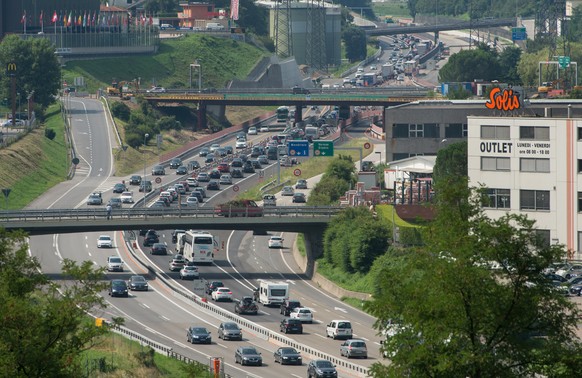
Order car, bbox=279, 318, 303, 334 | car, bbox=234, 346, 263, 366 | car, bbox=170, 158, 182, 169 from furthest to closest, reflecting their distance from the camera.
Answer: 1. car, bbox=170, 158, 182, 169
2. car, bbox=279, 318, 303, 334
3. car, bbox=234, 346, 263, 366

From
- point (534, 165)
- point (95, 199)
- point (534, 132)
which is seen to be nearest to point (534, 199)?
point (534, 165)

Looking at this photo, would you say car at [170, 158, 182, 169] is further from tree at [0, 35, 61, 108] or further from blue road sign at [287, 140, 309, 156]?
tree at [0, 35, 61, 108]

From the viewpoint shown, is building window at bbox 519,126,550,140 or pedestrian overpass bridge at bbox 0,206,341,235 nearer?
building window at bbox 519,126,550,140

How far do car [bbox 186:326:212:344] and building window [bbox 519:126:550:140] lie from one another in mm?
29317

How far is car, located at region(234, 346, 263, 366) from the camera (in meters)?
78.2

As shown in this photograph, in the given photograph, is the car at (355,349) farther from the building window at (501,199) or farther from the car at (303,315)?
the building window at (501,199)

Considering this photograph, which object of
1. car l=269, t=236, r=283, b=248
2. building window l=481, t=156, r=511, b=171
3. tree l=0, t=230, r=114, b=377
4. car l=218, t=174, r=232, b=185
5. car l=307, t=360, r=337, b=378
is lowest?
car l=269, t=236, r=283, b=248

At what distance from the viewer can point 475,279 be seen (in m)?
38.7

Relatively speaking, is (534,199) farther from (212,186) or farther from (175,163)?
(175,163)

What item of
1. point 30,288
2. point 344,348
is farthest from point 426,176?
point 30,288

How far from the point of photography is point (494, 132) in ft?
353

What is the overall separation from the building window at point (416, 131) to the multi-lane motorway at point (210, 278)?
1821 centimetres

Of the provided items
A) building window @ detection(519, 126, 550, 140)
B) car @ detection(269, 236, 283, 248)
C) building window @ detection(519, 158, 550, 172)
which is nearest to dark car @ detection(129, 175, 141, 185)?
car @ detection(269, 236, 283, 248)

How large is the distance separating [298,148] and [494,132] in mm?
49743
